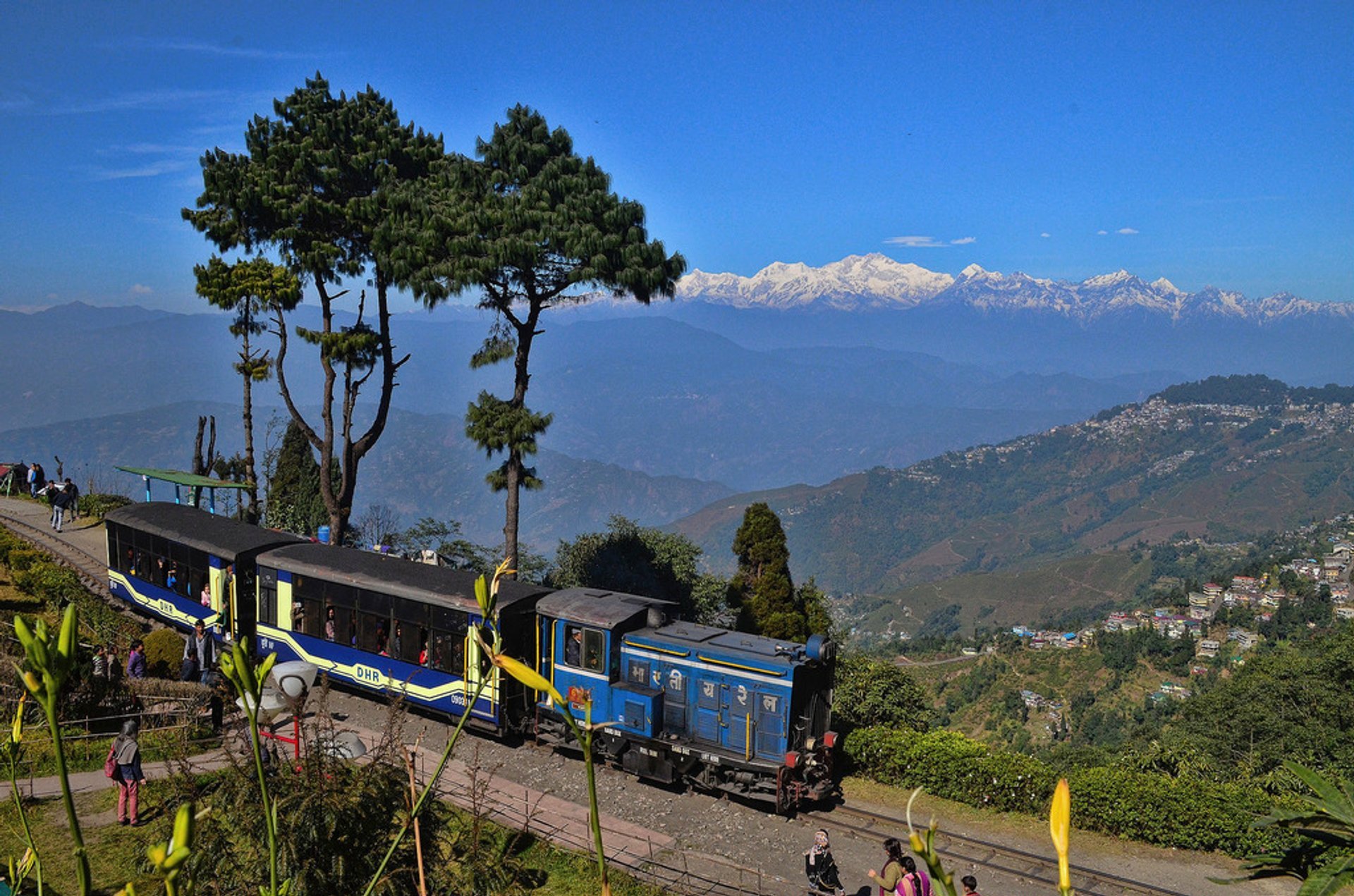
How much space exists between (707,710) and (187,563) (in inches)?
592

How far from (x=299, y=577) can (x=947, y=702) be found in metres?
61.3

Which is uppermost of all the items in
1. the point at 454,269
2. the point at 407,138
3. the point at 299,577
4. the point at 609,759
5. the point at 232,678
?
the point at 407,138

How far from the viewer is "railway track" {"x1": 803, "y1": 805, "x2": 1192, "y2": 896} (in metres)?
16.2

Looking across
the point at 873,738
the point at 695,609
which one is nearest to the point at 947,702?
the point at 695,609

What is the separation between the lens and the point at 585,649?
67.8 feet

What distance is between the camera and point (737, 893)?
15602 millimetres

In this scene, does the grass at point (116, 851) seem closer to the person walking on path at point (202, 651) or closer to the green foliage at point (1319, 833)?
the person walking on path at point (202, 651)

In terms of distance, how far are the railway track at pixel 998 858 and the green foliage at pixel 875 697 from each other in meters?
3.80

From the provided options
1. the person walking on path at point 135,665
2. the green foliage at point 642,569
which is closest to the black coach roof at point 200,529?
the person walking on path at point 135,665

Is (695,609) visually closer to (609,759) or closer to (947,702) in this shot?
(609,759)

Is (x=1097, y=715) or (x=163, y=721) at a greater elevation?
(x=163, y=721)

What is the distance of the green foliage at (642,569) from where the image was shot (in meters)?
33.8

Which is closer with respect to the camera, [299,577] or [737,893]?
[737,893]

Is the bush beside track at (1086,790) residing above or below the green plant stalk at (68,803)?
below
